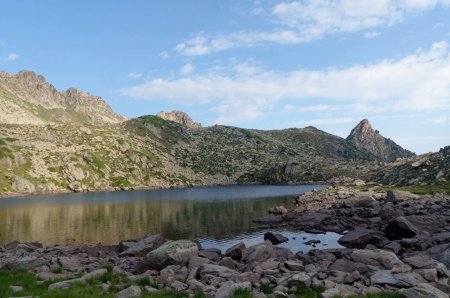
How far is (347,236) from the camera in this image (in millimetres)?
50219

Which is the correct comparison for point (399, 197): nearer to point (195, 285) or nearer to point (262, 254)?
point (262, 254)

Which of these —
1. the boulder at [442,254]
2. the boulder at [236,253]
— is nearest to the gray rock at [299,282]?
the boulder at [442,254]

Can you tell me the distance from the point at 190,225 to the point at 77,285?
5332 centimetres

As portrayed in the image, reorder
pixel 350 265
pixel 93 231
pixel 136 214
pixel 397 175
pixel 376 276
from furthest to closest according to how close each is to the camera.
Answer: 1. pixel 397 175
2. pixel 136 214
3. pixel 93 231
4. pixel 350 265
5. pixel 376 276

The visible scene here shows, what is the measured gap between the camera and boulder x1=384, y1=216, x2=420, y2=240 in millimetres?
46719

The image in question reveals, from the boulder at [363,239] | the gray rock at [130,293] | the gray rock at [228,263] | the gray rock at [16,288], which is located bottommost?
the boulder at [363,239]

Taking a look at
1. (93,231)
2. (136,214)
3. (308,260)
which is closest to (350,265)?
(308,260)

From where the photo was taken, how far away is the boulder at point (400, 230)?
46719 mm

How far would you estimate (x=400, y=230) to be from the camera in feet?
156

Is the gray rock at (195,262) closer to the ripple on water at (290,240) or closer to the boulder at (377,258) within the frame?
the boulder at (377,258)

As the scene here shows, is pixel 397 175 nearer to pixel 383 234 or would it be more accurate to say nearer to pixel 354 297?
pixel 383 234

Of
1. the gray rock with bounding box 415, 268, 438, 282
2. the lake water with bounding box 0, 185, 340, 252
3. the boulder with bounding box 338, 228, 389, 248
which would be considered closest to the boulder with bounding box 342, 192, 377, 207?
the lake water with bounding box 0, 185, 340, 252

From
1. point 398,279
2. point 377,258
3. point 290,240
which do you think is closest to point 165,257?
point 377,258

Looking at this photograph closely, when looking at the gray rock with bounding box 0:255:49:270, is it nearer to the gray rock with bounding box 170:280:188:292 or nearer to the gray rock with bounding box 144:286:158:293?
the gray rock with bounding box 144:286:158:293
